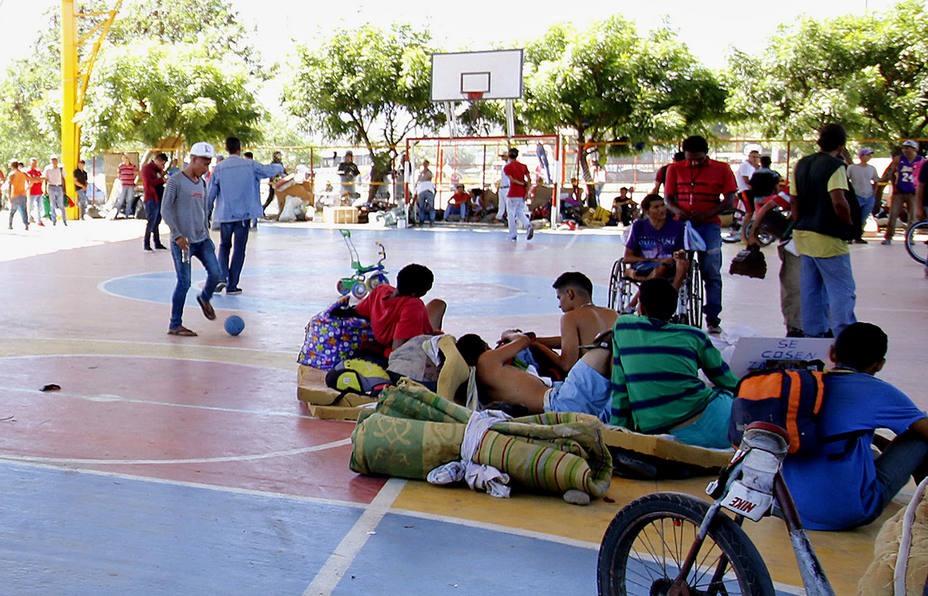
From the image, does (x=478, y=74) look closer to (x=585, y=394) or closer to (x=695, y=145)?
(x=695, y=145)

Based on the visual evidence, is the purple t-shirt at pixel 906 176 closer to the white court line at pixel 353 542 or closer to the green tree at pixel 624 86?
the green tree at pixel 624 86

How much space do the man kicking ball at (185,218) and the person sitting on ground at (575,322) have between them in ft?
13.6

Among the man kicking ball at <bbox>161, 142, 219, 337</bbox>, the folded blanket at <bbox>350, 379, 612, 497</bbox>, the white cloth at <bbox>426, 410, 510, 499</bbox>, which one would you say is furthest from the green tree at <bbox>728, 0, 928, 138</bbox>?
the white cloth at <bbox>426, 410, 510, 499</bbox>

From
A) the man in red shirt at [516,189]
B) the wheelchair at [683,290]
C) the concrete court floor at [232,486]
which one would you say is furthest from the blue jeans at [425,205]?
the wheelchair at [683,290]

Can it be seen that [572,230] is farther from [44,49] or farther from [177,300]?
[44,49]

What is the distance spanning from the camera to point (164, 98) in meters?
32.5

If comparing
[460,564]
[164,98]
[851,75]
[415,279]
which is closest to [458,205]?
[164,98]

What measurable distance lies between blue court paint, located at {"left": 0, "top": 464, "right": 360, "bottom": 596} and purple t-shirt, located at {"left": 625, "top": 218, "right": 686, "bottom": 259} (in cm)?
494

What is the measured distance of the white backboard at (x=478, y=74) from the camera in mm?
27766

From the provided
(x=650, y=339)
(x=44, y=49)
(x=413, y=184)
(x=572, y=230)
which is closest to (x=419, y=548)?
(x=650, y=339)

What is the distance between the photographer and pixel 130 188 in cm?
2920

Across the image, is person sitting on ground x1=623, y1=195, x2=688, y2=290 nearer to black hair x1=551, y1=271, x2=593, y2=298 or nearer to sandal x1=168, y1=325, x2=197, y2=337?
black hair x1=551, y1=271, x2=593, y2=298

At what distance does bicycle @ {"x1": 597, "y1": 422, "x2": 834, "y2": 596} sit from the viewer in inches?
105

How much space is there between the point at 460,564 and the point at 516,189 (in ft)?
55.8
